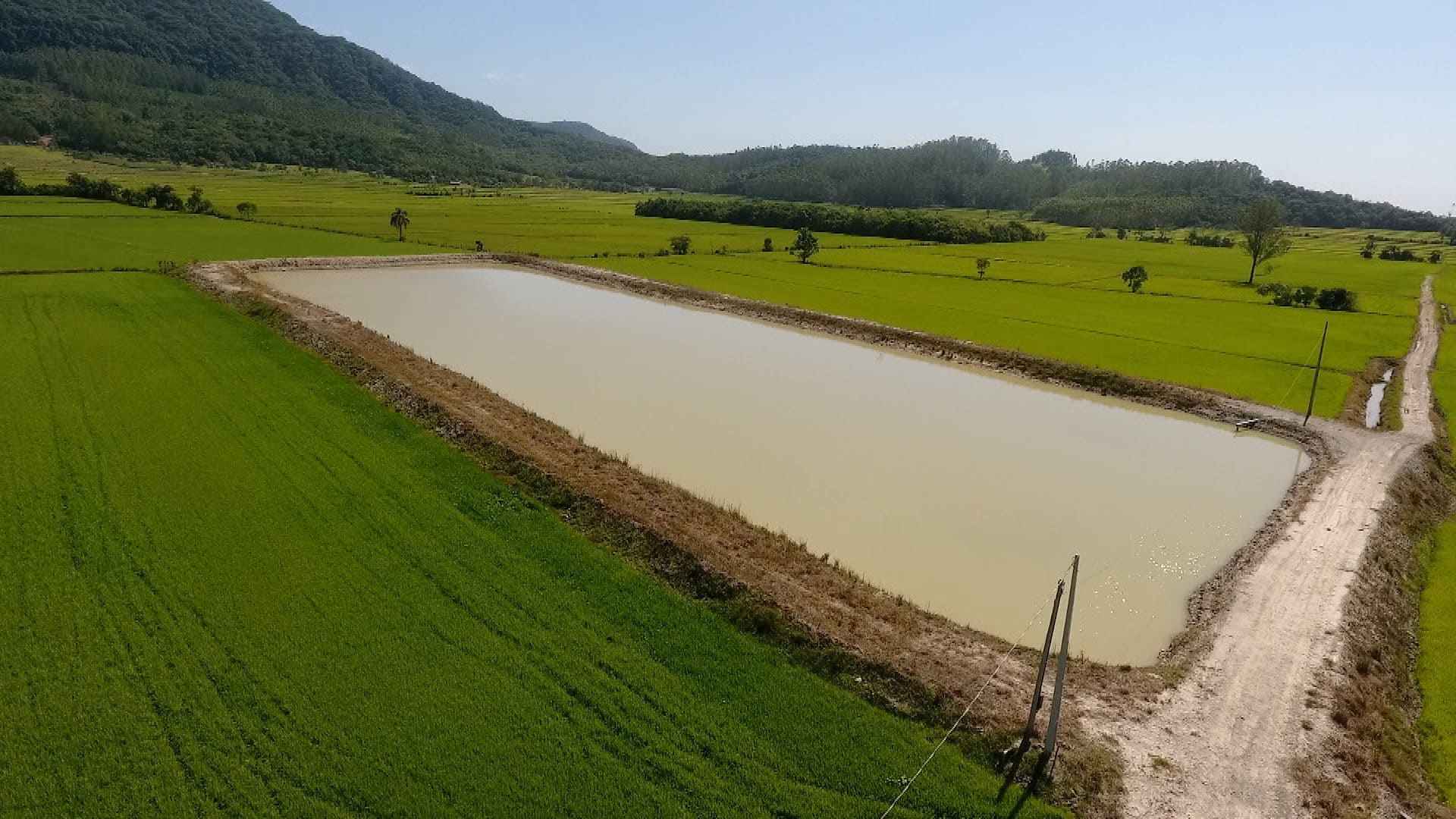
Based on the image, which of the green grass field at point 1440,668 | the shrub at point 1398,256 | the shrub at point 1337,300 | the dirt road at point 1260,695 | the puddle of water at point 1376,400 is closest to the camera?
the dirt road at point 1260,695

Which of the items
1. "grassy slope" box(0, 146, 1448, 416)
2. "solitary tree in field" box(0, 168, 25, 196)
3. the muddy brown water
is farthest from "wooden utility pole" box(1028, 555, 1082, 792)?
"solitary tree in field" box(0, 168, 25, 196)

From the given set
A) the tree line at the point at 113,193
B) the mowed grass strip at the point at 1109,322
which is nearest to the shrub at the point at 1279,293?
the mowed grass strip at the point at 1109,322

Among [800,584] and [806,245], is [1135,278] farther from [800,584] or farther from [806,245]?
[800,584]

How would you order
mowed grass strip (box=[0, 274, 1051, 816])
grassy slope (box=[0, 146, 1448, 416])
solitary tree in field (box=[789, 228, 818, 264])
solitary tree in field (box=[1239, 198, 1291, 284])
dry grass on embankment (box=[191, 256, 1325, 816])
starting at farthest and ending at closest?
1. solitary tree in field (box=[789, 228, 818, 264])
2. solitary tree in field (box=[1239, 198, 1291, 284])
3. grassy slope (box=[0, 146, 1448, 416])
4. dry grass on embankment (box=[191, 256, 1325, 816])
5. mowed grass strip (box=[0, 274, 1051, 816])

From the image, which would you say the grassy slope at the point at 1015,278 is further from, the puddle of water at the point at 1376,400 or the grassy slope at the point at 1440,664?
the grassy slope at the point at 1440,664

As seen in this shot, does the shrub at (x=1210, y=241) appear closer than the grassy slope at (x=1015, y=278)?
No

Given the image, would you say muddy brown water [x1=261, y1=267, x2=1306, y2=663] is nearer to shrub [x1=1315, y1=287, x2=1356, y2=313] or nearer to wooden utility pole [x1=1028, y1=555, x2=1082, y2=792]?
wooden utility pole [x1=1028, y1=555, x2=1082, y2=792]

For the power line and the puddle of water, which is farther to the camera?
the puddle of water

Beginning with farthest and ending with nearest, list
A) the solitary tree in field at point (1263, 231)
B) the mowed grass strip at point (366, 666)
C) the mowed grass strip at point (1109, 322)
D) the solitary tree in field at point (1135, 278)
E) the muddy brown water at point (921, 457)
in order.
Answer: the solitary tree in field at point (1263, 231)
the solitary tree in field at point (1135, 278)
the mowed grass strip at point (1109, 322)
the muddy brown water at point (921, 457)
the mowed grass strip at point (366, 666)
